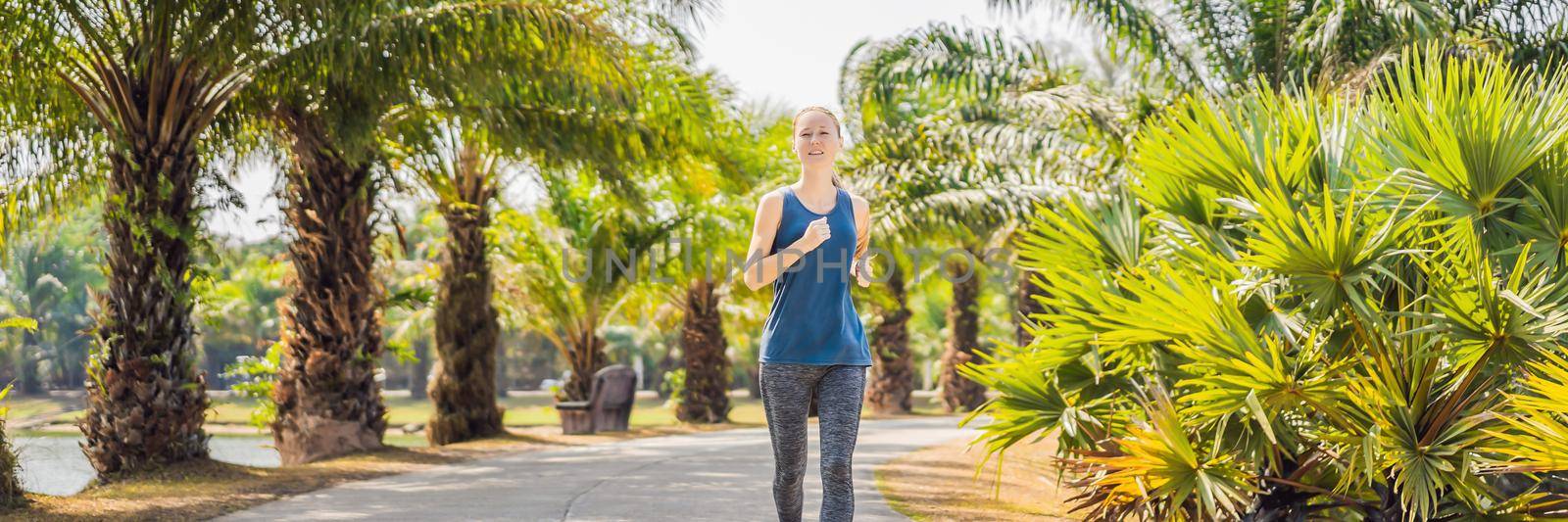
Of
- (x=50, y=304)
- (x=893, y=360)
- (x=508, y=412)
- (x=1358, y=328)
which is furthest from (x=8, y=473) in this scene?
(x=508, y=412)

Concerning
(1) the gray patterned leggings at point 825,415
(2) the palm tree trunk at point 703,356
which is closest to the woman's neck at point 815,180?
(1) the gray patterned leggings at point 825,415

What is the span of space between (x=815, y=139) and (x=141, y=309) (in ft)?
23.8

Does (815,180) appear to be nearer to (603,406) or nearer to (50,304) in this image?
(603,406)

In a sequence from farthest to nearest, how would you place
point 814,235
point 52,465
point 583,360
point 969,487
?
point 583,360, point 52,465, point 969,487, point 814,235

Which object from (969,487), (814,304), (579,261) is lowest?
(969,487)

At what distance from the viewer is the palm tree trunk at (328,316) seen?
38.9 feet

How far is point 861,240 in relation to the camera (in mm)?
4406

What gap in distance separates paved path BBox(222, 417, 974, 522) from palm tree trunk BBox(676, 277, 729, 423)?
9.13 m

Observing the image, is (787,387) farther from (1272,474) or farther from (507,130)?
(507,130)

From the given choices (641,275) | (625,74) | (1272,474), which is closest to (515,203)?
(641,275)

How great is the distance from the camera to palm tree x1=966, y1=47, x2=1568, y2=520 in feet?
15.3

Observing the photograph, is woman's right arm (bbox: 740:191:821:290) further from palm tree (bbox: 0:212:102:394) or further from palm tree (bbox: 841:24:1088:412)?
palm tree (bbox: 0:212:102:394)

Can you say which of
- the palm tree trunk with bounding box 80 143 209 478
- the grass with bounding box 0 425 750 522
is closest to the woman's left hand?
the grass with bounding box 0 425 750 522

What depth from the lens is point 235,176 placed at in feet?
39.6
